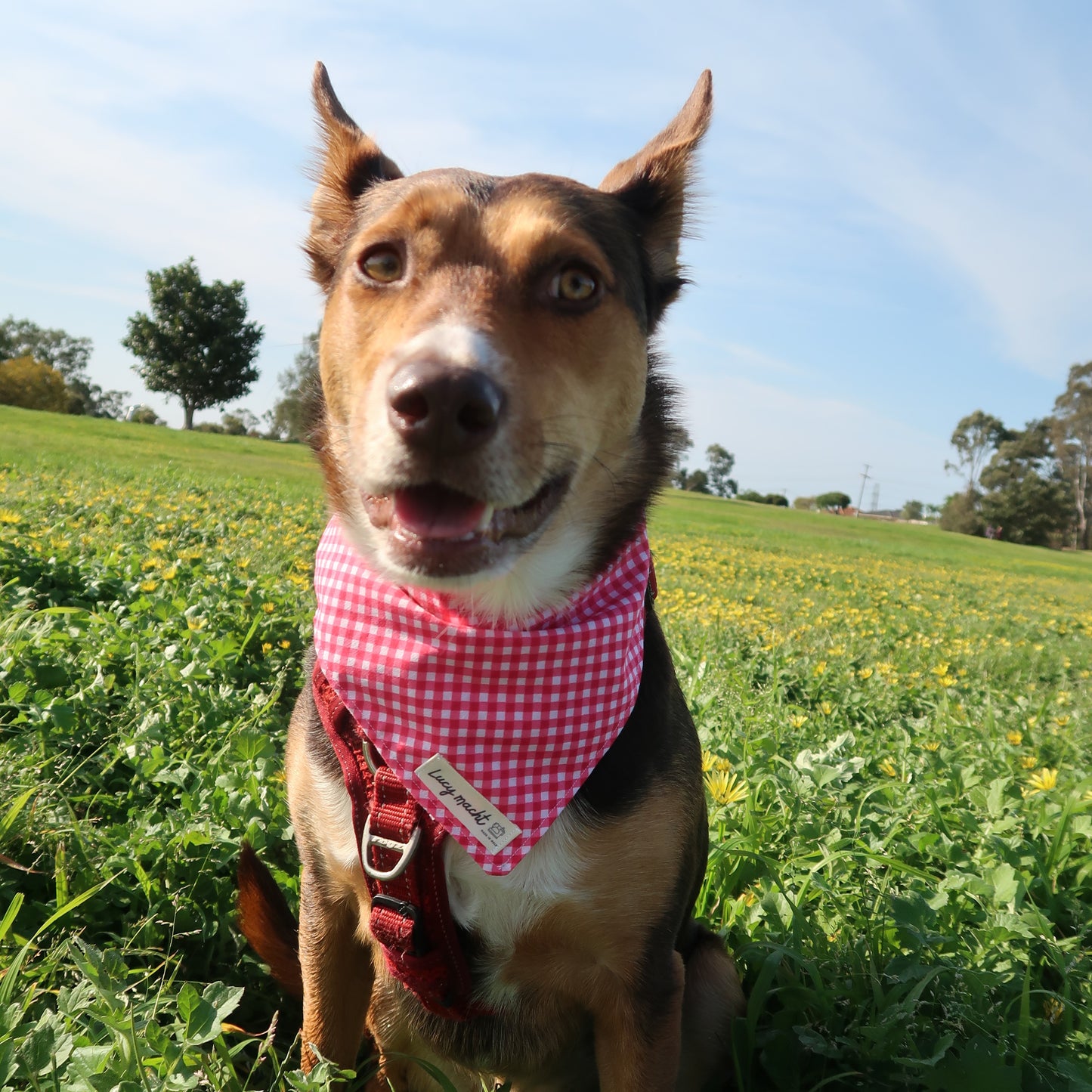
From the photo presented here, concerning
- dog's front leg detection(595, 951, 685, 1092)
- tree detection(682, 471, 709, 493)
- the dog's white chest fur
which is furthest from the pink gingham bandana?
tree detection(682, 471, 709, 493)

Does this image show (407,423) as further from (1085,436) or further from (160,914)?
(1085,436)

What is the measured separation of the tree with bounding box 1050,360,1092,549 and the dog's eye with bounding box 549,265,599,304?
84.8 metres

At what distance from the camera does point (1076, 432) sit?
75.9m

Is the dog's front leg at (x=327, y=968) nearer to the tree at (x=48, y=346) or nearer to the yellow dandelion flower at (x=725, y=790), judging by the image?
the yellow dandelion flower at (x=725, y=790)

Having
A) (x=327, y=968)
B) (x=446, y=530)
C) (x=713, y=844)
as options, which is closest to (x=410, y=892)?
(x=327, y=968)

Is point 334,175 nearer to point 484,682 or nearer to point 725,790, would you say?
point 484,682

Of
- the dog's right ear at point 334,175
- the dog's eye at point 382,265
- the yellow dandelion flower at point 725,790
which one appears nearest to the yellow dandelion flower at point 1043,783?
the yellow dandelion flower at point 725,790

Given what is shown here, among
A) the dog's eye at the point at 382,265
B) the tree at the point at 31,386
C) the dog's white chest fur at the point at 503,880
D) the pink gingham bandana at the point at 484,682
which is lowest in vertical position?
the dog's white chest fur at the point at 503,880

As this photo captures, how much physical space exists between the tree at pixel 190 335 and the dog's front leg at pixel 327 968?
234 feet

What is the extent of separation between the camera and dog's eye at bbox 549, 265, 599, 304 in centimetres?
241

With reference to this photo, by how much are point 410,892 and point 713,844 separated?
164 cm

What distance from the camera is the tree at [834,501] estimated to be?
404ft

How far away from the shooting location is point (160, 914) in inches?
106

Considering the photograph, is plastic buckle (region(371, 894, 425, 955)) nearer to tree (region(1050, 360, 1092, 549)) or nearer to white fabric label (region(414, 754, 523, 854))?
white fabric label (region(414, 754, 523, 854))
